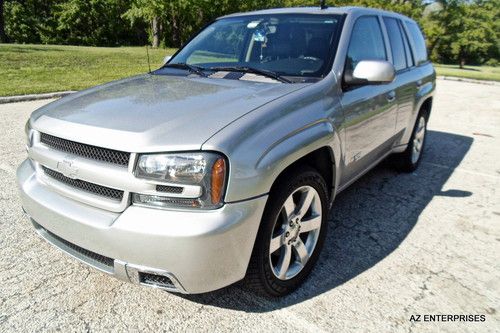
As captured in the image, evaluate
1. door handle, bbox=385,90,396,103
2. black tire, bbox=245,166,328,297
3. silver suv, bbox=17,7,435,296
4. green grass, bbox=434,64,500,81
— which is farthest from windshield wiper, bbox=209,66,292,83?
Result: green grass, bbox=434,64,500,81

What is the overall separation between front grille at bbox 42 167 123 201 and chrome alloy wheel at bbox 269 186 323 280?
88 centimetres

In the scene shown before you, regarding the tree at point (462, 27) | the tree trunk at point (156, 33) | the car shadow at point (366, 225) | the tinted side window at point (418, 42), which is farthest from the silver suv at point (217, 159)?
the tree at point (462, 27)

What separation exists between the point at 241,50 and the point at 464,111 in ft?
26.7

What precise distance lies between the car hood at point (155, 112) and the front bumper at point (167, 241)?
1.13 feet

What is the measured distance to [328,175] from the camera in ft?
9.21

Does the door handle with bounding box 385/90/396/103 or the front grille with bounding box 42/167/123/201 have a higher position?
the door handle with bounding box 385/90/396/103

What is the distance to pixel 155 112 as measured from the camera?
2217 mm

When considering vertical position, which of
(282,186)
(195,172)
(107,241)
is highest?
(195,172)

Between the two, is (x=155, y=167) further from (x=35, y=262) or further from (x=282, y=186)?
(x=35, y=262)

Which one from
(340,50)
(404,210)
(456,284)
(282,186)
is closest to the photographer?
(282,186)

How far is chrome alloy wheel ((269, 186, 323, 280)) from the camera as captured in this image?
236cm

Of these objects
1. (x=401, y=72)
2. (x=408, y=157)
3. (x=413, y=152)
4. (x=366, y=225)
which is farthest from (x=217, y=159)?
(x=413, y=152)

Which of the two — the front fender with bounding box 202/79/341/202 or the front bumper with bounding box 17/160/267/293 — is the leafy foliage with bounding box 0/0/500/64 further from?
the front bumper with bounding box 17/160/267/293

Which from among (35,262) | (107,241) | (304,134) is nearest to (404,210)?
(304,134)
